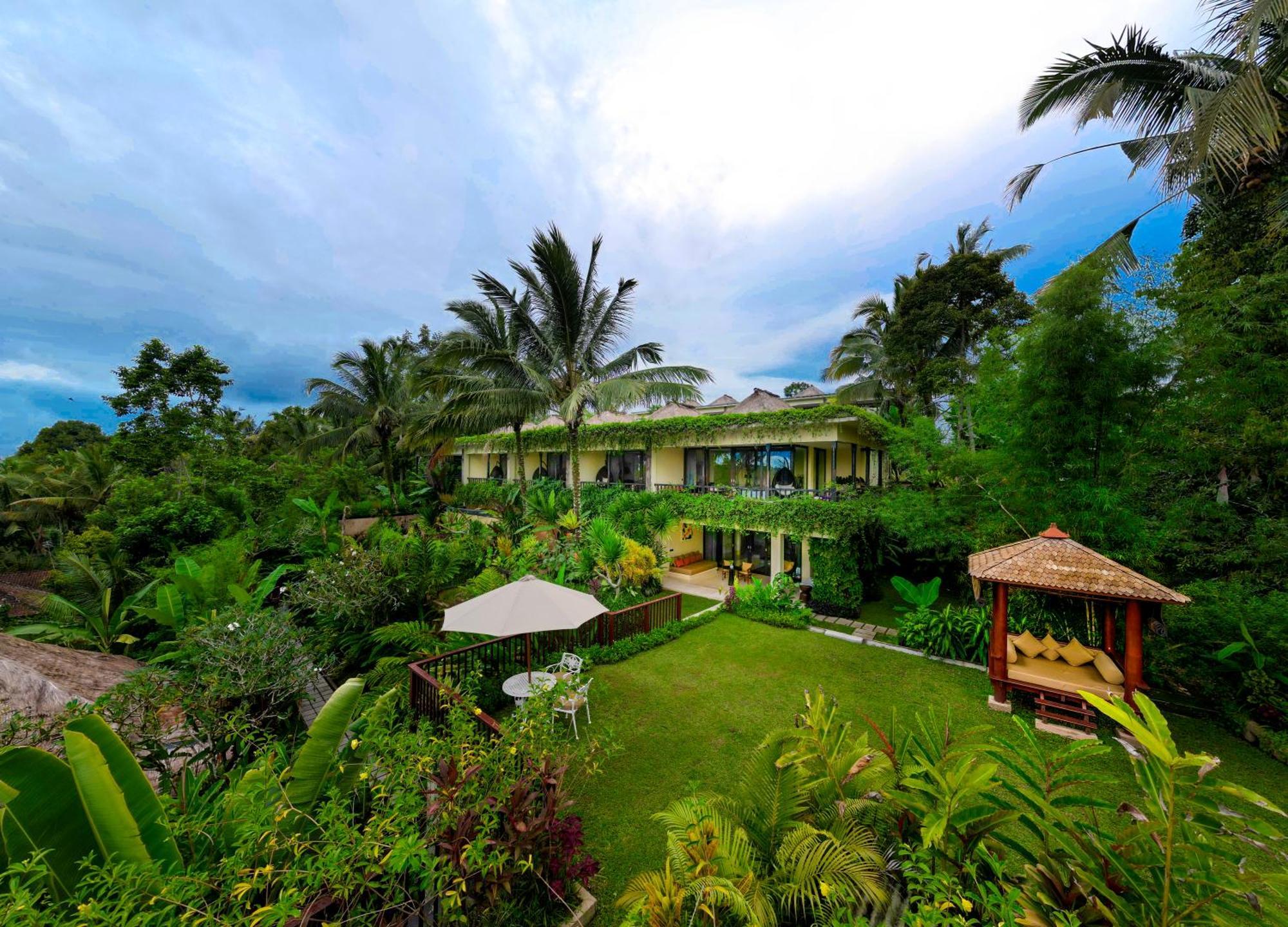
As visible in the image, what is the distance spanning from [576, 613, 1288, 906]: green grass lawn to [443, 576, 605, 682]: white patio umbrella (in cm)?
155

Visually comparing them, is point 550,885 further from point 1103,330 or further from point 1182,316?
point 1182,316

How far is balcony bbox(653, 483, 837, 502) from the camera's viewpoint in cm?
1281

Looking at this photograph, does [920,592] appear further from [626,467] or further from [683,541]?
[626,467]

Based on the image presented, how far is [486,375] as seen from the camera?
1358cm

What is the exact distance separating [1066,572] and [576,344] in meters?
11.6

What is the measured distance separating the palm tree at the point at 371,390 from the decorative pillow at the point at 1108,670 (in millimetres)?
20974

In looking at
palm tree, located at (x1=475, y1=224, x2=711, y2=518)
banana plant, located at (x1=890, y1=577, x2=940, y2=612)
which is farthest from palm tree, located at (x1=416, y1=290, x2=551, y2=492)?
banana plant, located at (x1=890, y1=577, x2=940, y2=612)

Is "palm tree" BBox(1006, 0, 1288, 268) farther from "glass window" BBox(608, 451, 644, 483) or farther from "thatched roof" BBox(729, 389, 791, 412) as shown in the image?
"glass window" BBox(608, 451, 644, 483)

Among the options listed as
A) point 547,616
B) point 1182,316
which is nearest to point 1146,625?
point 1182,316

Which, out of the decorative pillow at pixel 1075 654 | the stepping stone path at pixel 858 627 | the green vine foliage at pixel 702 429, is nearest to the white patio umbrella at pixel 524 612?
the stepping stone path at pixel 858 627

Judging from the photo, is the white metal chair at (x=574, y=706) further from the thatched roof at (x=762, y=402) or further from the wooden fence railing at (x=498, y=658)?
the thatched roof at (x=762, y=402)

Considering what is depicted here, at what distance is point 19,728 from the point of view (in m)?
2.98

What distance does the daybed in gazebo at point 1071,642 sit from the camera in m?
5.66

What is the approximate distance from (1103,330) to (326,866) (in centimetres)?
1036
